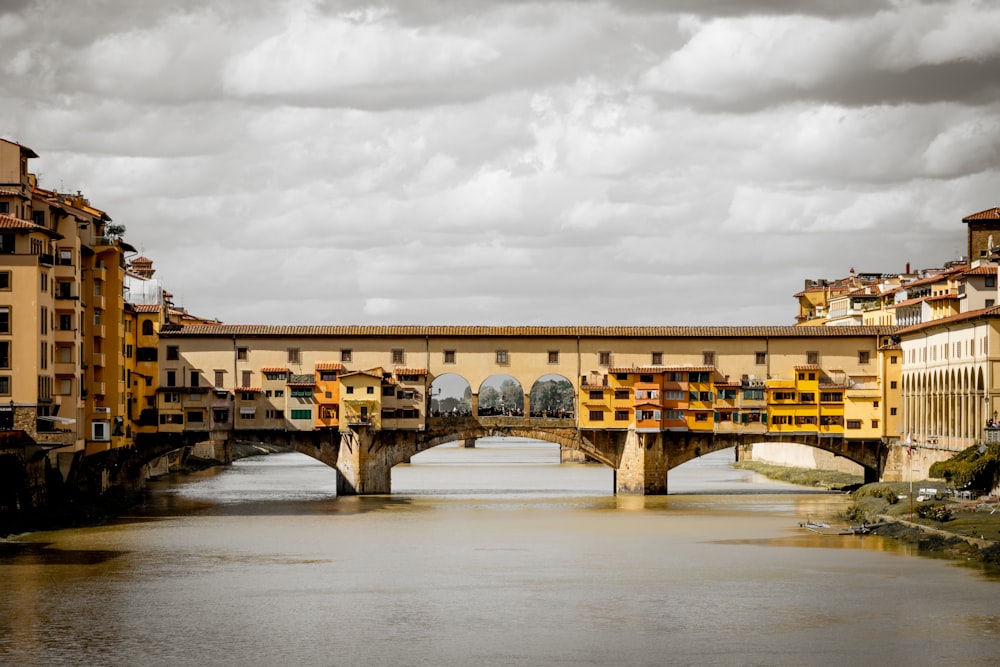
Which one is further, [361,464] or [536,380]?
[536,380]

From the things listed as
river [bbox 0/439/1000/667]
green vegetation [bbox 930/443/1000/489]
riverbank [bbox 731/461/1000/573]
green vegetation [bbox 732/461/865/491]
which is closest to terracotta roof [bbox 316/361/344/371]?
river [bbox 0/439/1000/667]

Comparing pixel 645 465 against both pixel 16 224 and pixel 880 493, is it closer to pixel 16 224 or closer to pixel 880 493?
pixel 880 493

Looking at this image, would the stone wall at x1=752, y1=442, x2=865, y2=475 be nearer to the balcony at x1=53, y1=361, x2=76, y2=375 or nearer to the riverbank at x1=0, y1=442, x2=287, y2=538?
the riverbank at x1=0, y1=442, x2=287, y2=538

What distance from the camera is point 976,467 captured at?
6481 cm

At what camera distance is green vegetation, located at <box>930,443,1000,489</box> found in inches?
2542

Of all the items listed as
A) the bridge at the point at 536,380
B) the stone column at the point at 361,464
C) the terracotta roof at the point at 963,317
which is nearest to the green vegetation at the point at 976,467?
the terracotta roof at the point at 963,317

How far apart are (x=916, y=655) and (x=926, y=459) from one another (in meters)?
42.0

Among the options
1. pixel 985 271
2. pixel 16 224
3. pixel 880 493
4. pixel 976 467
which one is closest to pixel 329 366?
pixel 16 224

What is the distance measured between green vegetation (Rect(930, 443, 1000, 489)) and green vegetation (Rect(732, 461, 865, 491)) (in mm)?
15475

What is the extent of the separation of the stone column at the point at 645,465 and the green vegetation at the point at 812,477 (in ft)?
33.2

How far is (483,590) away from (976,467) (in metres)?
25.7

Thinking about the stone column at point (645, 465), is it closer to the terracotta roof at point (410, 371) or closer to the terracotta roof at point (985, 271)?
the terracotta roof at point (410, 371)

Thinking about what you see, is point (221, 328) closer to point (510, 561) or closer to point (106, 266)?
point (106, 266)

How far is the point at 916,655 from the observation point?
37188mm
